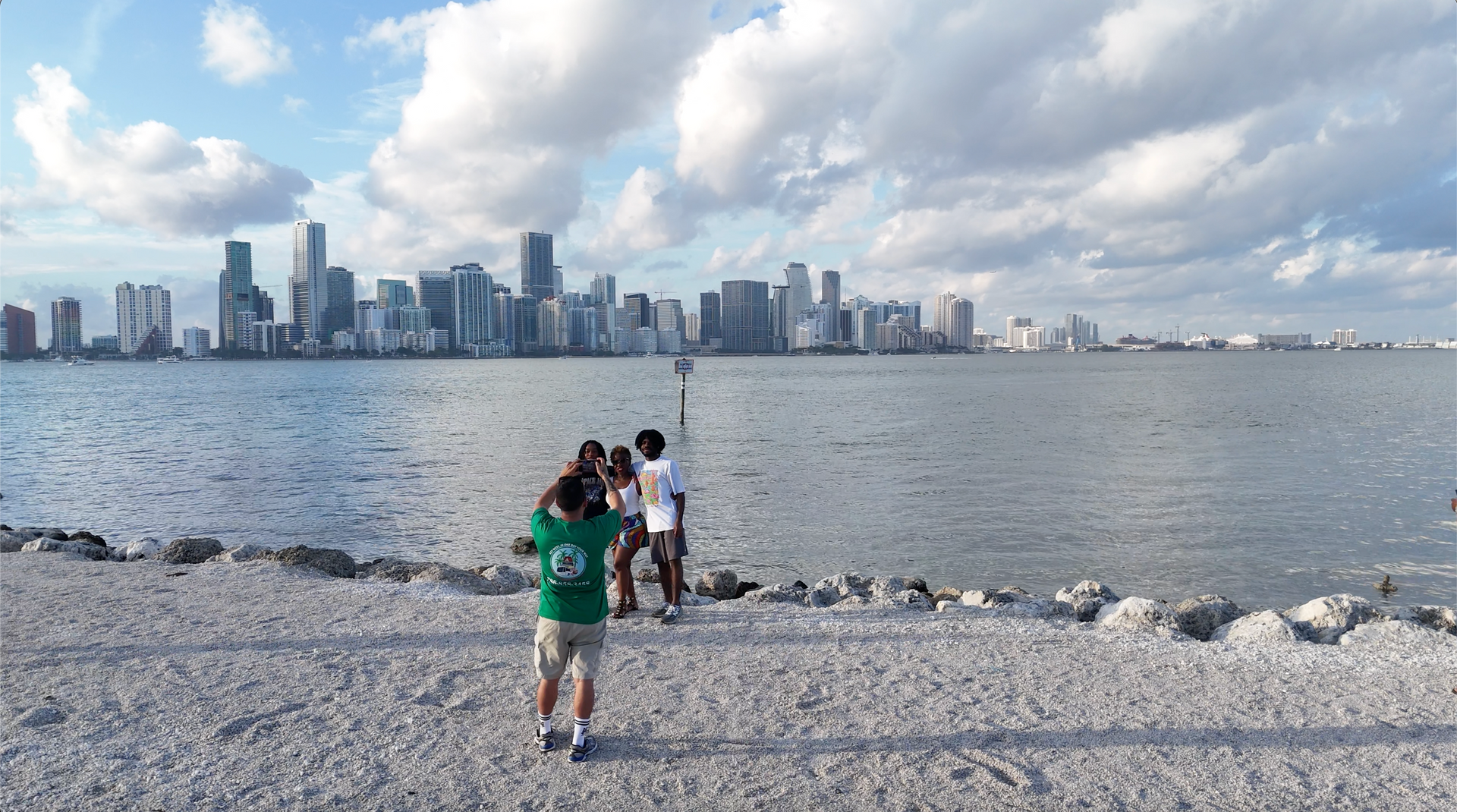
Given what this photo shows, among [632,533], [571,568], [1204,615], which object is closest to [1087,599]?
[1204,615]

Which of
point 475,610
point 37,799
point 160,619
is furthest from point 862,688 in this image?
point 160,619

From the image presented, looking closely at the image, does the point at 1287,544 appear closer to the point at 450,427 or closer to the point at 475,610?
the point at 475,610

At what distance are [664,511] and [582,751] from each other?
3063 mm

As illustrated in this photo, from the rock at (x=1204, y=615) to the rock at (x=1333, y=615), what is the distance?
0.53 metres

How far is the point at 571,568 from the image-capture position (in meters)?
4.85

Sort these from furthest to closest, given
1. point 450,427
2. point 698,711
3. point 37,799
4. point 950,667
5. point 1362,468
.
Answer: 1. point 450,427
2. point 1362,468
3. point 950,667
4. point 698,711
5. point 37,799

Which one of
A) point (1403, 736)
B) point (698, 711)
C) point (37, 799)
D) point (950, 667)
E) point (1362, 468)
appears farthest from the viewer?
point (1362, 468)

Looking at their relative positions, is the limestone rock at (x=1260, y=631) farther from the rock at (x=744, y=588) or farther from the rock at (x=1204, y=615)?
the rock at (x=744, y=588)

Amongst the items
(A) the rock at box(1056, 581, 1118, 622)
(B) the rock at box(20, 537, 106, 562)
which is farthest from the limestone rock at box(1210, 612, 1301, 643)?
(B) the rock at box(20, 537, 106, 562)

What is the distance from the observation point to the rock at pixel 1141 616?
7914 mm

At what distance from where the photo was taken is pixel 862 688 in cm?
627

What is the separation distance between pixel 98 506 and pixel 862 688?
2103cm

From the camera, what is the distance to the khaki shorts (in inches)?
195

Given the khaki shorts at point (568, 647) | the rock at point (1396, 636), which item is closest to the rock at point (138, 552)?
the khaki shorts at point (568, 647)
